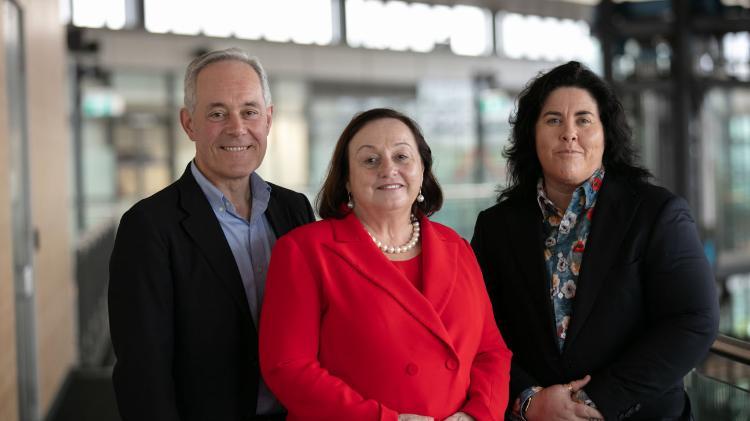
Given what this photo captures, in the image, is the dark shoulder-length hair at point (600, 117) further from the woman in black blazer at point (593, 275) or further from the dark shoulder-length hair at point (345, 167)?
the dark shoulder-length hair at point (345, 167)

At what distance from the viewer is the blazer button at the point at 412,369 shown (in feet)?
5.43

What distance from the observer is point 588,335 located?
1.93m

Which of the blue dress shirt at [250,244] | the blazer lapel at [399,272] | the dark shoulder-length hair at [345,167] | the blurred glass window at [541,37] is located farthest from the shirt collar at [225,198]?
the blurred glass window at [541,37]

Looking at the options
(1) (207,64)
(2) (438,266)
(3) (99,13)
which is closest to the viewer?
(2) (438,266)

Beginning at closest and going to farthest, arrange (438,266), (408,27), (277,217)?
1. (438,266)
2. (277,217)
3. (408,27)

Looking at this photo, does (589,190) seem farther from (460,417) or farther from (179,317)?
(179,317)

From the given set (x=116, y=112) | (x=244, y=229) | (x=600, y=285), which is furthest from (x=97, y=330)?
(x=600, y=285)

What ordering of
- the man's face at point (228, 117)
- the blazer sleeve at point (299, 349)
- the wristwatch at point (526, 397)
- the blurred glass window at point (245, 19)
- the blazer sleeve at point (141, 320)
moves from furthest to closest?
1. the blurred glass window at point (245, 19)
2. the wristwatch at point (526, 397)
3. the man's face at point (228, 117)
4. the blazer sleeve at point (141, 320)
5. the blazer sleeve at point (299, 349)

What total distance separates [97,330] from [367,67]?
6946 millimetres

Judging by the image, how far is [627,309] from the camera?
192 centimetres

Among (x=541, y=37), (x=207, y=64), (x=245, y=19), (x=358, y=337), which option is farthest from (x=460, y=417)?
(x=541, y=37)

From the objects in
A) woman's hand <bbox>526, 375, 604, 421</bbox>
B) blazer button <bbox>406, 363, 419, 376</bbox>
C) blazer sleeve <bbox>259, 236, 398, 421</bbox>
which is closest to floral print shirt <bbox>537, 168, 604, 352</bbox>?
woman's hand <bbox>526, 375, 604, 421</bbox>

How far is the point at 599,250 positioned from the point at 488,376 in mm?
451

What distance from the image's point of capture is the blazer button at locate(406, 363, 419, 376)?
1.66 meters
